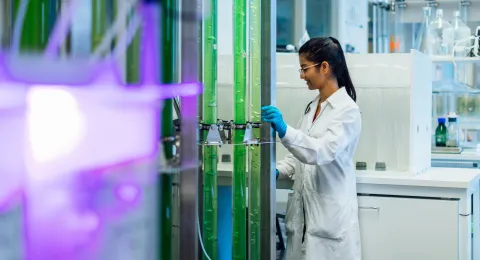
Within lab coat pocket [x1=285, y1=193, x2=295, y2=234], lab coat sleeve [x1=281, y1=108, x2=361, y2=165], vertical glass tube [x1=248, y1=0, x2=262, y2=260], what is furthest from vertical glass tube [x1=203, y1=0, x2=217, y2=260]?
lab coat pocket [x1=285, y1=193, x2=295, y2=234]

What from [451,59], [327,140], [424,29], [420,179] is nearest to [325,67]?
[327,140]

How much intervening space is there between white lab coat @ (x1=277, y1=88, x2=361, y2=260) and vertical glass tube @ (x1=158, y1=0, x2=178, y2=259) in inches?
40.0

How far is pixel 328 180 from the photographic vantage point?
84.4 inches

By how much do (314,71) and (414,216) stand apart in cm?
72

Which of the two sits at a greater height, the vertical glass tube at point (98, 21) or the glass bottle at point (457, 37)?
the glass bottle at point (457, 37)

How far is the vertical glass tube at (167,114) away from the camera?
3.62ft

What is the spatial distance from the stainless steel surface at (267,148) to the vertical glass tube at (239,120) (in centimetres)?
6

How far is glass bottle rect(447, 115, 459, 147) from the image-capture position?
407 cm

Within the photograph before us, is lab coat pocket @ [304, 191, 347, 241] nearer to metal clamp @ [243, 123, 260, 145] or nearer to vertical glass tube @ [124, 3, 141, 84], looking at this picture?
metal clamp @ [243, 123, 260, 145]

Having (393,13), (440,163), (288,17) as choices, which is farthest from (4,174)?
(288,17)

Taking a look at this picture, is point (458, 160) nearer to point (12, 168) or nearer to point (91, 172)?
point (91, 172)

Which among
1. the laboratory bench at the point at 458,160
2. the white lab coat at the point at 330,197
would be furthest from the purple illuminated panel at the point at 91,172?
the laboratory bench at the point at 458,160

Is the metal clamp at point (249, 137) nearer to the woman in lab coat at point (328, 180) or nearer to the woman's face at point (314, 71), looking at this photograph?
the woman in lab coat at point (328, 180)

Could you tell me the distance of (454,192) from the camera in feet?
7.73
